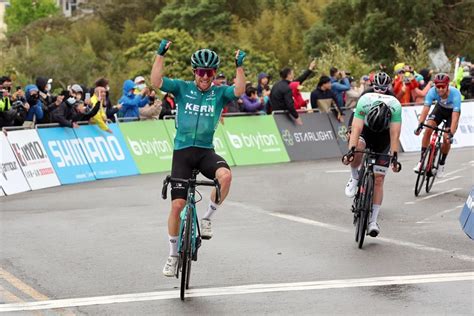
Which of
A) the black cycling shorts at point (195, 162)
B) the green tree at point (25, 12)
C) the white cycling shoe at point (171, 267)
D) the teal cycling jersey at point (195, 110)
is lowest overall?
the green tree at point (25, 12)

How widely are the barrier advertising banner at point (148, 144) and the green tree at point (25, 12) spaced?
4550 inches

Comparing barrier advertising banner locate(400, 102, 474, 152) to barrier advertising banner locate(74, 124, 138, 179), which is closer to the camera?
barrier advertising banner locate(74, 124, 138, 179)

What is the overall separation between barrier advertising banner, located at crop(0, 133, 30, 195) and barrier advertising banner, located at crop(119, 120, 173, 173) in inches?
131

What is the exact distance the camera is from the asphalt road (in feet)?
34.8

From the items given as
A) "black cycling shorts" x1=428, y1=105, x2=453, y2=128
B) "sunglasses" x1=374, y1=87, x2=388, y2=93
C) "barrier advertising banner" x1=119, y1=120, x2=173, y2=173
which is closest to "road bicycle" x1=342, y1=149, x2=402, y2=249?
"sunglasses" x1=374, y1=87, x2=388, y2=93

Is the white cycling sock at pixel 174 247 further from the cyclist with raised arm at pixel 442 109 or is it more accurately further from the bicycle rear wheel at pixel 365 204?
the cyclist with raised arm at pixel 442 109

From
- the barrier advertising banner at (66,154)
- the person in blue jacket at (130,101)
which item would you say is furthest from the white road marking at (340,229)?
the person in blue jacket at (130,101)

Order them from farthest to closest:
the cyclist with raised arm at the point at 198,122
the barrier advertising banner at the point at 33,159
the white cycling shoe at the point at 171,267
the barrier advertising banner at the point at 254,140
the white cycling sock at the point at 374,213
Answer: the barrier advertising banner at the point at 254,140, the barrier advertising banner at the point at 33,159, the white cycling sock at the point at 374,213, the cyclist with raised arm at the point at 198,122, the white cycling shoe at the point at 171,267

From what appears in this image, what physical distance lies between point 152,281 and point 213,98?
194cm

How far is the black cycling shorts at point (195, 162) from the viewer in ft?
37.4

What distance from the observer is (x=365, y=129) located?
14.9m

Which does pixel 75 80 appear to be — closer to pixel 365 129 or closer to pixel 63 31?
pixel 63 31

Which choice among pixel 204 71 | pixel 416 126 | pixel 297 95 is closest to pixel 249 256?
pixel 204 71

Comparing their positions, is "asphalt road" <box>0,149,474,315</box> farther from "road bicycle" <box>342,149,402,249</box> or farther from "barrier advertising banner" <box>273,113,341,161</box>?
"barrier advertising banner" <box>273,113,341,161</box>
